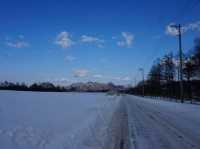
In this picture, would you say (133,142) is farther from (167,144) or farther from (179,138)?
(179,138)

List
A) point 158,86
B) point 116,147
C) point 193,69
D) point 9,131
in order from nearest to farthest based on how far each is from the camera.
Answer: point 116,147
point 9,131
point 193,69
point 158,86

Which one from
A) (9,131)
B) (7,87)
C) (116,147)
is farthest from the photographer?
(7,87)

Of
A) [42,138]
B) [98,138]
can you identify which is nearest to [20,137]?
[42,138]

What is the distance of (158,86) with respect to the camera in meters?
94.5

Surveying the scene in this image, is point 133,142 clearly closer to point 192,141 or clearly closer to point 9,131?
point 192,141

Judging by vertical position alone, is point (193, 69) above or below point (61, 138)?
above

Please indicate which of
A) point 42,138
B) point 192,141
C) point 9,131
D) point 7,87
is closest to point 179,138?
point 192,141

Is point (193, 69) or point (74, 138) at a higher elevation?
point (193, 69)

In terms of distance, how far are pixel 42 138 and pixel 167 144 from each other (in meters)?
4.05

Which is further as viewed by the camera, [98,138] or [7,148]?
[98,138]

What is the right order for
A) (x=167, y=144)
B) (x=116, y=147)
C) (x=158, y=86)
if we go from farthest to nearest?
(x=158, y=86)
(x=167, y=144)
(x=116, y=147)

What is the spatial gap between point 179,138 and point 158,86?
283 ft

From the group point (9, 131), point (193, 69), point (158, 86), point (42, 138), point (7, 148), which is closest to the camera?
point (7, 148)

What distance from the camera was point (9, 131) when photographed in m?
10.7
